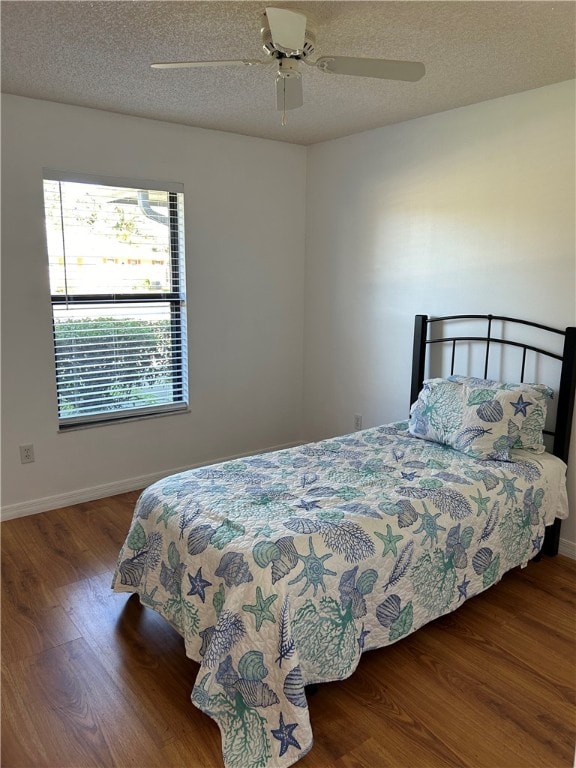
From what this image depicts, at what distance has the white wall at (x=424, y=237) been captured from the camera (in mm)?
2863

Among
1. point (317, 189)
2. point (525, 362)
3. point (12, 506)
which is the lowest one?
point (12, 506)

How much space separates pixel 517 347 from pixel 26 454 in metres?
2.92

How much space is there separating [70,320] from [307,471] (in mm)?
1824

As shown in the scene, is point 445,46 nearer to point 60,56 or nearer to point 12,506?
point 60,56

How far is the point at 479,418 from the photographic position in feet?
9.19

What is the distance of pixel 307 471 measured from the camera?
103 inches

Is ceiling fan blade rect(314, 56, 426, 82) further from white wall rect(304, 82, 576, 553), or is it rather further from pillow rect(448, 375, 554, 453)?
pillow rect(448, 375, 554, 453)

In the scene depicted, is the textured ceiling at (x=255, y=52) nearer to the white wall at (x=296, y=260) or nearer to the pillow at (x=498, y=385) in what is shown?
the white wall at (x=296, y=260)

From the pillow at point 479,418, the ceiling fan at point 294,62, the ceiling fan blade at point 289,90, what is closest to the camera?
the ceiling fan at point 294,62

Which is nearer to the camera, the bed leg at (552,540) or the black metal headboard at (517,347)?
the black metal headboard at (517,347)

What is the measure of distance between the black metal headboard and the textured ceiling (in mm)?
1209

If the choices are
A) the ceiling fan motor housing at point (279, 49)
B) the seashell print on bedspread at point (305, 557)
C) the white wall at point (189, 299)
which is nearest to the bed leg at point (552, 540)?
Answer: the seashell print on bedspread at point (305, 557)

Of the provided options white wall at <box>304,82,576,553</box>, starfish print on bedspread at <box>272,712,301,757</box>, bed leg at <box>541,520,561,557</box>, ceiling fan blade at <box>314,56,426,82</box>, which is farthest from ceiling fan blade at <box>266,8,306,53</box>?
bed leg at <box>541,520,561,557</box>

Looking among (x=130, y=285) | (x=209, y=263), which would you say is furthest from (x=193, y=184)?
(x=130, y=285)
